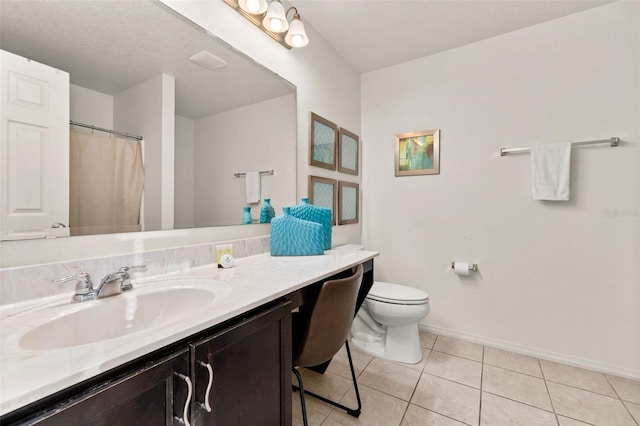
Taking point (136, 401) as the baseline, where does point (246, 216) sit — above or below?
above

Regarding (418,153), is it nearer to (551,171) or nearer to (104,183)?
(551,171)

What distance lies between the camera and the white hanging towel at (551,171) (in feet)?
5.98

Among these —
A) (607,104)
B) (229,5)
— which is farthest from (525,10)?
(229,5)

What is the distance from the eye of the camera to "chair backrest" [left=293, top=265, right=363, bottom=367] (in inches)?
40.4

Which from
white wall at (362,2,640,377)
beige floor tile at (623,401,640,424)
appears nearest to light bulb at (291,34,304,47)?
white wall at (362,2,640,377)

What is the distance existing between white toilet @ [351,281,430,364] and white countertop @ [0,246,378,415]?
88 cm

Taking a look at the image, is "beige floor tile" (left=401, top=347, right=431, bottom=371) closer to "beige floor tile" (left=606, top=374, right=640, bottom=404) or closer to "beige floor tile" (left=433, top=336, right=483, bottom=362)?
"beige floor tile" (left=433, top=336, right=483, bottom=362)

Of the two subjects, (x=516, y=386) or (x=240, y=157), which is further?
(x=516, y=386)

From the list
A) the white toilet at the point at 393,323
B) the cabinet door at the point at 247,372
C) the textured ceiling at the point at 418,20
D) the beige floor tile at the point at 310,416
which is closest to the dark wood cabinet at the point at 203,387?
the cabinet door at the point at 247,372

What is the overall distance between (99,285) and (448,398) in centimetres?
173

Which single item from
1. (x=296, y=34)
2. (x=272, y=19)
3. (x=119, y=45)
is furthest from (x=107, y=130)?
(x=296, y=34)

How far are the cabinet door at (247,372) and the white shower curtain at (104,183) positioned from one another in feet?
2.06

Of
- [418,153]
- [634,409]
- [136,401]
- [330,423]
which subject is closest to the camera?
[136,401]

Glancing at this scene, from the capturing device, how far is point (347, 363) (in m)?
1.86
